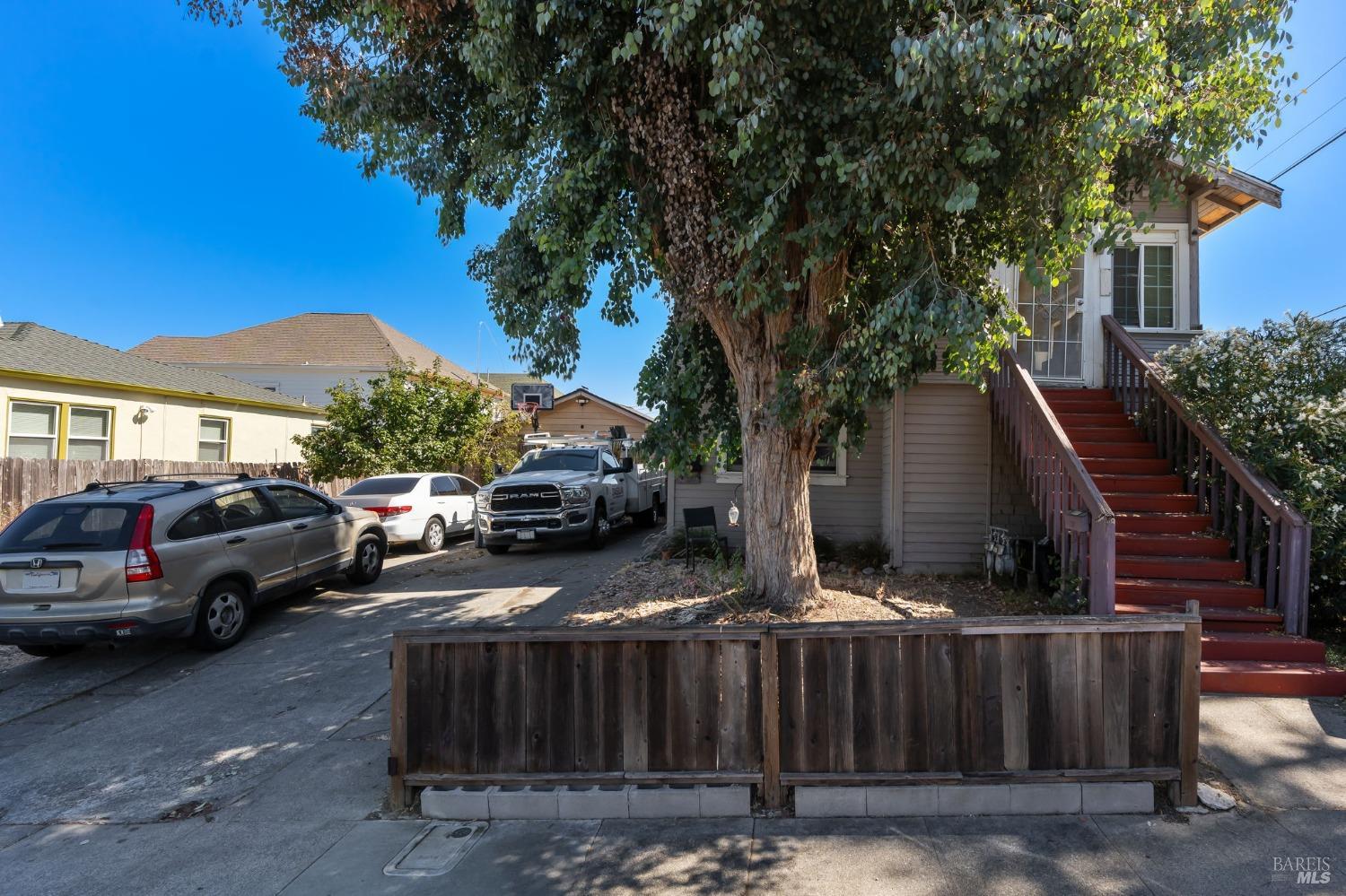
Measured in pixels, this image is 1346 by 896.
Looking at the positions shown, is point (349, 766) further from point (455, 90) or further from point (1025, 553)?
point (1025, 553)

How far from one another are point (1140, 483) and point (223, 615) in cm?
961

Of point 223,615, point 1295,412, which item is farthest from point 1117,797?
point 223,615

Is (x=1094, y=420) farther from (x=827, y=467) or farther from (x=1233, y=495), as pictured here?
(x=827, y=467)

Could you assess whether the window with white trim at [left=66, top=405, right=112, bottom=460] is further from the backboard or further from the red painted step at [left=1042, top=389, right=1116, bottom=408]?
the red painted step at [left=1042, top=389, right=1116, bottom=408]

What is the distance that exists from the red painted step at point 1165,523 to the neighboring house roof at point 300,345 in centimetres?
2670

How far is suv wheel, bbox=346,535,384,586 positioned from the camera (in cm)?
977

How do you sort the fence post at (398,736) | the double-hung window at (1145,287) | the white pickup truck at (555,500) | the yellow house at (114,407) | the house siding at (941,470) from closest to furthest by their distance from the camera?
the fence post at (398,736) → the house siding at (941,470) → the double-hung window at (1145,287) → the white pickup truck at (555,500) → the yellow house at (114,407)

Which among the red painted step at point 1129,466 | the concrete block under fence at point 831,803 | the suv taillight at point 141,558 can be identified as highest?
the red painted step at point 1129,466

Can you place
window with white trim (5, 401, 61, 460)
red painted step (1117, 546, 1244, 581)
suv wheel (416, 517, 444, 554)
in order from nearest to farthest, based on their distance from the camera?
1. red painted step (1117, 546, 1244, 581)
2. suv wheel (416, 517, 444, 554)
3. window with white trim (5, 401, 61, 460)

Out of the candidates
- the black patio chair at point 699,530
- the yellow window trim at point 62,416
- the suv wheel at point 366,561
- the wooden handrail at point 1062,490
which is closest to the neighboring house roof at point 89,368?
the yellow window trim at point 62,416

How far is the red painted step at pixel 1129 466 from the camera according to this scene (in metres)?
7.64

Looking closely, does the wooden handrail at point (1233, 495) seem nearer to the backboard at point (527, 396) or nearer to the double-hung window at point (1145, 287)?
the double-hung window at point (1145, 287)

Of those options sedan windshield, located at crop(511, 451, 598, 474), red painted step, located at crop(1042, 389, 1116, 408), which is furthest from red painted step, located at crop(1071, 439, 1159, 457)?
sedan windshield, located at crop(511, 451, 598, 474)

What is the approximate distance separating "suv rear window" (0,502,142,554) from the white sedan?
585 centimetres
